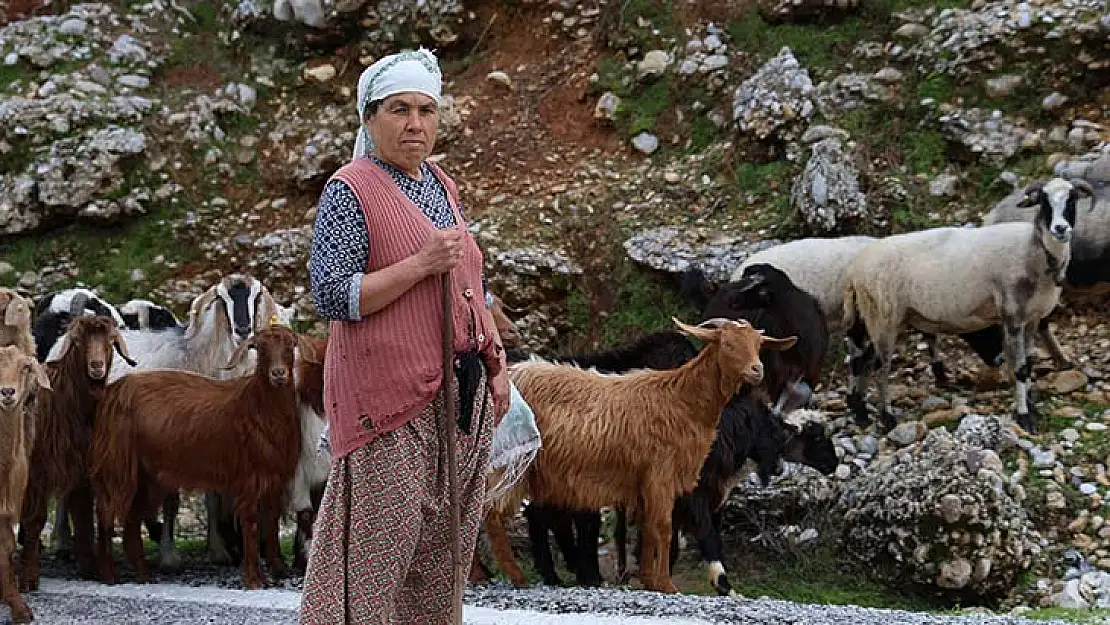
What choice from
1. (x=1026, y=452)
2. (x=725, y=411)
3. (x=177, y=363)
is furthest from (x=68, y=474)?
(x=1026, y=452)

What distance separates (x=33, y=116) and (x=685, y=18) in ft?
23.3

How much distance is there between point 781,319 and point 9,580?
5542 mm

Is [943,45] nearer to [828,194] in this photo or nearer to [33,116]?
[828,194]

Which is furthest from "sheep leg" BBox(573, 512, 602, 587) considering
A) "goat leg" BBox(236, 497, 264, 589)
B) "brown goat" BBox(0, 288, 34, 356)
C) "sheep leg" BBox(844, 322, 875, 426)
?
"brown goat" BBox(0, 288, 34, 356)

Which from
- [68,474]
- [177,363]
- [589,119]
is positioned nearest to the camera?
[68,474]

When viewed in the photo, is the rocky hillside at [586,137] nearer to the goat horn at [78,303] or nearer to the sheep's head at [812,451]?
the sheep's head at [812,451]

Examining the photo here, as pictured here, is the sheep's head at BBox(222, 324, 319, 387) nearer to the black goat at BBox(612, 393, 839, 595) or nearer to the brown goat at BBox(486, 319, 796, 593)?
the brown goat at BBox(486, 319, 796, 593)

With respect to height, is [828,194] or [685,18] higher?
[685,18]

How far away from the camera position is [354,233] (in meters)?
3.94

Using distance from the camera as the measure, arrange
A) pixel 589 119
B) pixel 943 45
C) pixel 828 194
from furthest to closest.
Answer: pixel 589 119
pixel 943 45
pixel 828 194

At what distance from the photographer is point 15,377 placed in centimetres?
712

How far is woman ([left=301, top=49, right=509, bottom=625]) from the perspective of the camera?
394 centimetres

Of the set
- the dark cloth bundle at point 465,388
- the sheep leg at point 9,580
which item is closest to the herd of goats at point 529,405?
the sheep leg at point 9,580

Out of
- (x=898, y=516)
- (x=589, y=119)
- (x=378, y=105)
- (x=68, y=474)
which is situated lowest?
(x=898, y=516)
